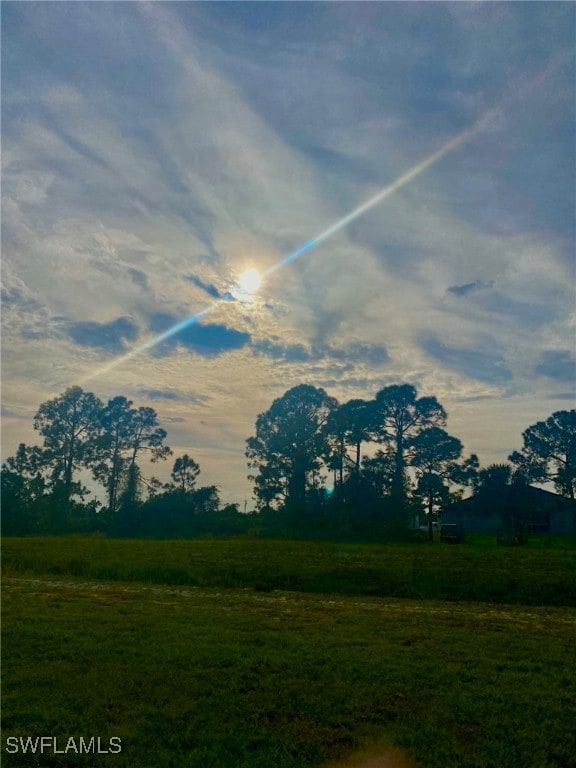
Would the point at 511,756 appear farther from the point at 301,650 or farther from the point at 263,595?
the point at 263,595

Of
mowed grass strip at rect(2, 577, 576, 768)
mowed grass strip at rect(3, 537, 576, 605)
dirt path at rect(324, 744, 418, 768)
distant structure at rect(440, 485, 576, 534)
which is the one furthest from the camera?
distant structure at rect(440, 485, 576, 534)

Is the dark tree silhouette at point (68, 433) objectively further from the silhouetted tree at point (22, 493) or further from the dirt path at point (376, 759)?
the dirt path at point (376, 759)

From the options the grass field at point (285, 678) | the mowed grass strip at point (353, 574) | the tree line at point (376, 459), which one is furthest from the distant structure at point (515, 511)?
the grass field at point (285, 678)

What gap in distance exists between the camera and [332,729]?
714 cm

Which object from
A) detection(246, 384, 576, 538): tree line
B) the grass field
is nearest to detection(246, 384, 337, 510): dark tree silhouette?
detection(246, 384, 576, 538): tree line

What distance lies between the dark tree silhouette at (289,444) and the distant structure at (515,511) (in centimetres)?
1905

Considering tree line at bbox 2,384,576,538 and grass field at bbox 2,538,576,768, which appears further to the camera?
tree line at bbox 2,384,576,538

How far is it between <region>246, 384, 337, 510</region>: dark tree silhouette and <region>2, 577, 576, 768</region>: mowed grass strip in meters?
59.4

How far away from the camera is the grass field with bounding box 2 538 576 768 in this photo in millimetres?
6691

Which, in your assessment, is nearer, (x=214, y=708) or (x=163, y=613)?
(x=214, y=708)

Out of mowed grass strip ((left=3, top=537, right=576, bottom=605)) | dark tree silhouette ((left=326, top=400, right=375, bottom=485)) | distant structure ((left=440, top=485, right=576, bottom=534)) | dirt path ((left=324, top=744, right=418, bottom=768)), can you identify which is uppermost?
dark tree silhouette ((left=326, top=400, right=375, bottom=485))

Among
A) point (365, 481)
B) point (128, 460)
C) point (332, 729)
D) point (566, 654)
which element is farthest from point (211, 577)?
point (128, 460)

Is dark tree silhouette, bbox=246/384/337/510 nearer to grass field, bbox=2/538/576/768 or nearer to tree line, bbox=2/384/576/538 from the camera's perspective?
tree line, bbox=2/384/576/538

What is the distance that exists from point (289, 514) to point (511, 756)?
6632 cm
